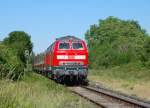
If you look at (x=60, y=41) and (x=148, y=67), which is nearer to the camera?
(x=60, y=41)

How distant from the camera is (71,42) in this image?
33031 millimetres

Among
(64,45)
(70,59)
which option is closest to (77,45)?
(64,45)

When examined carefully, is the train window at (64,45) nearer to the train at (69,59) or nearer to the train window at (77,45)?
the train at (69,59)

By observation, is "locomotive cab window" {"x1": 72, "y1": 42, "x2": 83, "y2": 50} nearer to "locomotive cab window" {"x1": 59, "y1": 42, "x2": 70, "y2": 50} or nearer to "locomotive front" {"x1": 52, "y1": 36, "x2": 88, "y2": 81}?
"locomotive front" {"x1": 52, "y1": 36, "x2": 88, "y2": 81}

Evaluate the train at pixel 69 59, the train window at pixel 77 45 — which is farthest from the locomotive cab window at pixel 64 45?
the train window at pixel 77 45

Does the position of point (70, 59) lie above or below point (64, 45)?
below

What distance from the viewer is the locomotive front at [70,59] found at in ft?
105

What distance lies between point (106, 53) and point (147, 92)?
1927 inches

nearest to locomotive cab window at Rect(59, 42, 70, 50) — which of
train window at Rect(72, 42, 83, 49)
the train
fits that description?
the train

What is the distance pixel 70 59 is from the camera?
32.2m

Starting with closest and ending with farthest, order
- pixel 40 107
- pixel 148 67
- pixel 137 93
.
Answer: pixel 40 107 < pixel 137 93 < pixel 148 67

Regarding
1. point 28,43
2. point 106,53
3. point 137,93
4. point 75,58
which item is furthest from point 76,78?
point 28,43

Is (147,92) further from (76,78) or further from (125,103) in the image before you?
(76,78)

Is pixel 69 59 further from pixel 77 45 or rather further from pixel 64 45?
pixel 77 45
